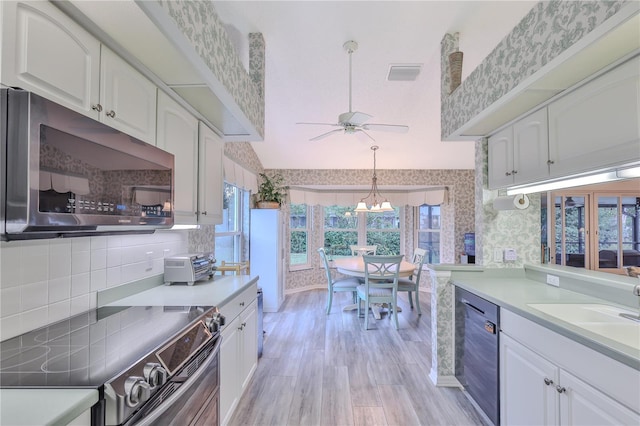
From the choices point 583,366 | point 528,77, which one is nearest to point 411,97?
point 528,77

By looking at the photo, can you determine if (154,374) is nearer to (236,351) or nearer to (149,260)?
(236,351)

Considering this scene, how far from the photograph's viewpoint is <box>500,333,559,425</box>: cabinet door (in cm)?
132

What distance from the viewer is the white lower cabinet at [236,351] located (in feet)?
5.62

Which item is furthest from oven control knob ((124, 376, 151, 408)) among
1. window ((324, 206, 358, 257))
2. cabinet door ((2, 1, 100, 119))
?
window ((324, 206, 358, 257))

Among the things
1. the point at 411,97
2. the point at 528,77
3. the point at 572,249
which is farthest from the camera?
the point at 572,249

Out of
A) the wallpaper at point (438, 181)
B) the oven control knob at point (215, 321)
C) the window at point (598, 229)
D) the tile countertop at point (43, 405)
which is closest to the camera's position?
the tile countertop at point (43, 405)

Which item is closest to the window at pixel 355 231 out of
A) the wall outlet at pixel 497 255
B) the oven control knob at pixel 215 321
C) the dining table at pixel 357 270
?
the dining table at pixel 357 270

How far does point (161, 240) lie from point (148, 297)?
51cm

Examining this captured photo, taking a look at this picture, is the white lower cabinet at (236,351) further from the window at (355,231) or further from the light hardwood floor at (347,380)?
the window at (355,231)

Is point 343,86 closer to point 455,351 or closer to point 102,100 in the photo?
point 102,100

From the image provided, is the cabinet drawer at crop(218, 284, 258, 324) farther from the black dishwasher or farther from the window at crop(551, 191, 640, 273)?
the window at crop(551, 191, 640, 273)

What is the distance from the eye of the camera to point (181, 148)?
1.81 meters

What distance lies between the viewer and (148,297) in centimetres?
173

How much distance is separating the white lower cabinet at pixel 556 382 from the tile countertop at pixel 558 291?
54 millimetres
